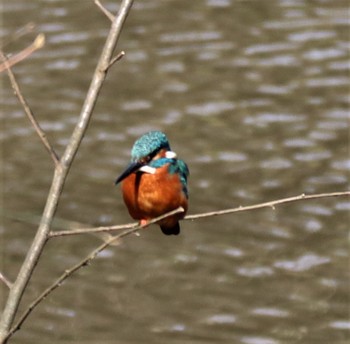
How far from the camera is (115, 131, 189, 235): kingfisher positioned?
323 cm

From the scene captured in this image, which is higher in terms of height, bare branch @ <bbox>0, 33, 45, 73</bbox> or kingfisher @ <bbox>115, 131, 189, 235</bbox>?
bare branch @ <bbox>0, 33, 45, 73</bbox>

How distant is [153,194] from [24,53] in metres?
1.31

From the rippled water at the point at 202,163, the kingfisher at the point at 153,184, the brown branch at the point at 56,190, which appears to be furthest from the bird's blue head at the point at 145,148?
the rippled water at the point at 202,163

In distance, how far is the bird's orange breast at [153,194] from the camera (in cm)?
329

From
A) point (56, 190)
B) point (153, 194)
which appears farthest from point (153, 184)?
point (56, 190)

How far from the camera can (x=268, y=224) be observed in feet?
25.7

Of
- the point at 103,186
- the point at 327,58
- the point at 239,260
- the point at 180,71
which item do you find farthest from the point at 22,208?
the point at 327,58

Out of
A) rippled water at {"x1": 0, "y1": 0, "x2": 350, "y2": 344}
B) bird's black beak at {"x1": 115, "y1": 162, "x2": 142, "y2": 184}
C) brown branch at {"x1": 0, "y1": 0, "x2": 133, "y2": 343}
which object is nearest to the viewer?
brown branch at {"x1": 0, "y1": 0, "x2": 133, "y2": 343}

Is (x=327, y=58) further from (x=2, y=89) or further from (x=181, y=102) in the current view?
(x=2, y=89)

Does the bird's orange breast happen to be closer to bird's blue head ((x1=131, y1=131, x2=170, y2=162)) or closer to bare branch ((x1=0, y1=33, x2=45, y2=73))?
bird's blue head ((x1=131, y1=131, x2=170, y2=162))

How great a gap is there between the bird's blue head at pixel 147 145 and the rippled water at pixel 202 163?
3854mm

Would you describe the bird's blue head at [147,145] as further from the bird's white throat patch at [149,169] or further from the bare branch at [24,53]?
the bare branch at [24,53]

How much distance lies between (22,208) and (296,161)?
1.93 metres

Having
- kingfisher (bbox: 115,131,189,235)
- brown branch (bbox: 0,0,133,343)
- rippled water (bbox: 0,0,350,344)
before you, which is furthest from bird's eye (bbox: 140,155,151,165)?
rippled water (bbox: 0,0,350,344)
